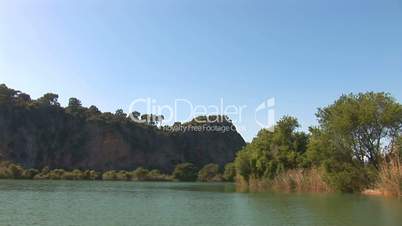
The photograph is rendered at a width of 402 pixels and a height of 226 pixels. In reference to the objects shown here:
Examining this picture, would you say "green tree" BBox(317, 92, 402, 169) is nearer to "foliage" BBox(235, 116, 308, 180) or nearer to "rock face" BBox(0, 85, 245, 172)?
"foliage" BBox(235, 116, 308, 180)

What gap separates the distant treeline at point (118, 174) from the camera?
103519mm

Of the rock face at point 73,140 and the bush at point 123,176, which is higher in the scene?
the rock face at point 73,140

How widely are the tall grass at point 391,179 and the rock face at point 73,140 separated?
9573 centimetres

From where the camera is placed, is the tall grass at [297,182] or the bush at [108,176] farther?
the bush at [108,176]

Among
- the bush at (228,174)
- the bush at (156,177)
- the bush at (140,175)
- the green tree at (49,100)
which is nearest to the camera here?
the bush at (228,174)

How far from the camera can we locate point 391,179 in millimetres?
38062

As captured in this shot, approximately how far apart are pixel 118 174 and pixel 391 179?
84.9 m

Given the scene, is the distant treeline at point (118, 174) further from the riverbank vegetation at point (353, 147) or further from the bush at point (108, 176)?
the riverbank vegetation at point (353, 147)

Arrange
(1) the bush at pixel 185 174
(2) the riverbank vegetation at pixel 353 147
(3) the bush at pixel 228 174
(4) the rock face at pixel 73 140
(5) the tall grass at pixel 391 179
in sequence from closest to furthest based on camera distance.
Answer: (5) the tall grass at pixel 391 179 < (2) the riverbank vegetation at pixel 353 147 < (3) the bush at pixel 228 174 < (1) the bush at pixel 185 174 < (4) the rock face at pixel 73 140

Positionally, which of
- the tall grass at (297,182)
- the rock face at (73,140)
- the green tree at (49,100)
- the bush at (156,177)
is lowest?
the tall grass at (297,182)

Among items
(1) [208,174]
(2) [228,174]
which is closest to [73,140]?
(1) [208,174]

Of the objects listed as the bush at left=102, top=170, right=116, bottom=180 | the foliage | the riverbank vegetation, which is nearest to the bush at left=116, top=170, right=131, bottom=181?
the bush at left=102, top=170, right=116, bottom=180

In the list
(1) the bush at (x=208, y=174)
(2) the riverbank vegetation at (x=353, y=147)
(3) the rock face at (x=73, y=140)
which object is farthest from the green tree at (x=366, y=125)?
(3) the rock face at (x=73, y=140)

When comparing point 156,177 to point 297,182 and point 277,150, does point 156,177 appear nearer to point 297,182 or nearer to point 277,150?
point 277,150
